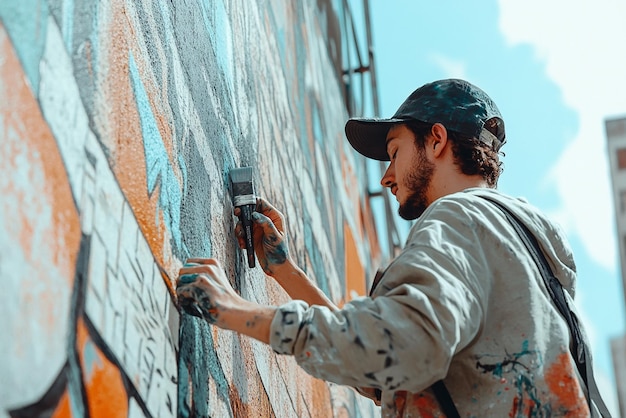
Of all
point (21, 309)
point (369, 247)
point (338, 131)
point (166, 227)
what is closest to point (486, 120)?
point (166, 227)

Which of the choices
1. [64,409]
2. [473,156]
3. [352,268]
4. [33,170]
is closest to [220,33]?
[473,156]

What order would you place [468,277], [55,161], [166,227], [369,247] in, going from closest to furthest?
[55,161] → [468,277] → [166,227] → [369,247]

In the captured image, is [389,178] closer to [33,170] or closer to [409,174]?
[409,174]

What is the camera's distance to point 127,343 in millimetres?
1996

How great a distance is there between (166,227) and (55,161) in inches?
25.6

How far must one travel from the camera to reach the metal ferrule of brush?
319 centimetres

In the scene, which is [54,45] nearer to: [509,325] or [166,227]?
[166,227]

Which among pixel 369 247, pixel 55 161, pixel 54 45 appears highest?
pixel 54 45

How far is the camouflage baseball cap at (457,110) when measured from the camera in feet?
9.43

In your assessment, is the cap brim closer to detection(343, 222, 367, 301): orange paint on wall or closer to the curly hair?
the curly hair

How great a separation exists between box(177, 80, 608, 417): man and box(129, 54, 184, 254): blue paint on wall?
12cm

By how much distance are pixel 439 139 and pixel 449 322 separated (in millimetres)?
951

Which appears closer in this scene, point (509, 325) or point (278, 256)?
point (509, 325)

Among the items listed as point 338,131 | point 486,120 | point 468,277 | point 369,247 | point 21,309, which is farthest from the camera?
point 369,247
